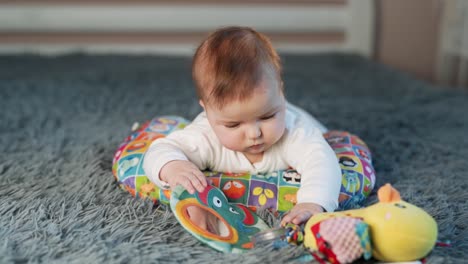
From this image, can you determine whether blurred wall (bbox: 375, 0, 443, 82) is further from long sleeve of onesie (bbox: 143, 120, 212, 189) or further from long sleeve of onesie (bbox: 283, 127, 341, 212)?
long sleeve of onesie (bbox: 143, 120, 212, 189)

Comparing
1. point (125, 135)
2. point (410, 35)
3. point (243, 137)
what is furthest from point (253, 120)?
point (410, 35)

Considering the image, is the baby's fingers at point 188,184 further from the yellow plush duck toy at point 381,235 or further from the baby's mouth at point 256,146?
the yellow plush duck toy at point 381,235

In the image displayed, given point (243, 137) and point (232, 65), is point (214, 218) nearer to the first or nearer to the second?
point (243, 137)

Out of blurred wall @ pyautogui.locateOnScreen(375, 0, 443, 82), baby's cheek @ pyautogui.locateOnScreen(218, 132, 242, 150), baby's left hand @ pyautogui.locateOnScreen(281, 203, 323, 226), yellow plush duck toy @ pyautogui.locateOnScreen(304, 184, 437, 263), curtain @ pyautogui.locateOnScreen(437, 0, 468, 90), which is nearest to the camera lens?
yellow plush duck toy @ pyautogui.locateOnScreen(304, 184, 437, 263)

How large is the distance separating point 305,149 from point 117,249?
41cm

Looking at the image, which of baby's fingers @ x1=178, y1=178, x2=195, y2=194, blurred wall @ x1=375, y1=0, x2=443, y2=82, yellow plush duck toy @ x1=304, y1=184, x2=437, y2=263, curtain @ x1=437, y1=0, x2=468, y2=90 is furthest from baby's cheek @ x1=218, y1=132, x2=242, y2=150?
blurred wall @ x1=375, y1=0, x2=443, y2=82

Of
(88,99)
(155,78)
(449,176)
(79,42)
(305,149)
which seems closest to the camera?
(305,149)

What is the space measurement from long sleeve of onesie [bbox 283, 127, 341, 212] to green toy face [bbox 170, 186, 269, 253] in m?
0.10

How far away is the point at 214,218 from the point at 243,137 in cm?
16

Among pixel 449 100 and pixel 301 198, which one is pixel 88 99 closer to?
pixel 301 198

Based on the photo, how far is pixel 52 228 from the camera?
86 centimetres

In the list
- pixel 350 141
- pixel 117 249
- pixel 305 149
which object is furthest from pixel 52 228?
pixel 350 141

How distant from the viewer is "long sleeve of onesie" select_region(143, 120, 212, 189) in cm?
101

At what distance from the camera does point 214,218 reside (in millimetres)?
915
